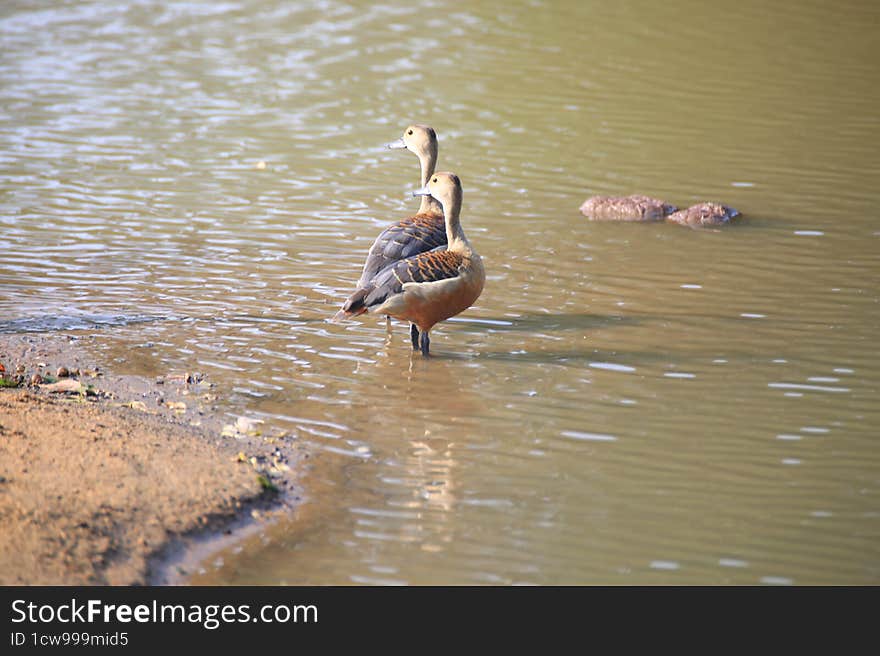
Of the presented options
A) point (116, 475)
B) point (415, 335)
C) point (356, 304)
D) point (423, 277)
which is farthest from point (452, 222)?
point (116, 475)

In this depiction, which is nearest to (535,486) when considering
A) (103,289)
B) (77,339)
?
(77,339)

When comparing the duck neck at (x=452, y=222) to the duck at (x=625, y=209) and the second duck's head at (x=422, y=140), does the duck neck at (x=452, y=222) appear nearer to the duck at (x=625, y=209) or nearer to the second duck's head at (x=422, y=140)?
the second duck's head at (x=422, y=140)

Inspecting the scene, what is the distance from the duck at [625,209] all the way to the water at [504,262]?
18cm

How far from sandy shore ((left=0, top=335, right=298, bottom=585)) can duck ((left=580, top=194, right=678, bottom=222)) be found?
5.41 m

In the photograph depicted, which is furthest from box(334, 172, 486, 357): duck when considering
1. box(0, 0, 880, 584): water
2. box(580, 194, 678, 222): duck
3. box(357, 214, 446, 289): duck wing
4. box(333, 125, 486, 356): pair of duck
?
box(580, 194, 678, 222): duck

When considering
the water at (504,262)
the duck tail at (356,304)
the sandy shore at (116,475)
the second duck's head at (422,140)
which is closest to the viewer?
the sandy shore at (116,475)

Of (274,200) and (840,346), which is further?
(274,200)

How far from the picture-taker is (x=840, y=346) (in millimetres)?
8281

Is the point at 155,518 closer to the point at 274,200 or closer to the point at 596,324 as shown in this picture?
the point at 596,324

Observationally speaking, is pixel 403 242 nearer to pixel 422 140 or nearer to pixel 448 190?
pixel 448 190

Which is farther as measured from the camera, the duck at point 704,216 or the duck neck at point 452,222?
the duck at point 704,216

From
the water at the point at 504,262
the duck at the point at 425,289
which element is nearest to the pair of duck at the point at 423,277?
the duck at the point at 425,289

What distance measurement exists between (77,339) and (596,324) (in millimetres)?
3816

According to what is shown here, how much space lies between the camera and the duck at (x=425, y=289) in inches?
315
